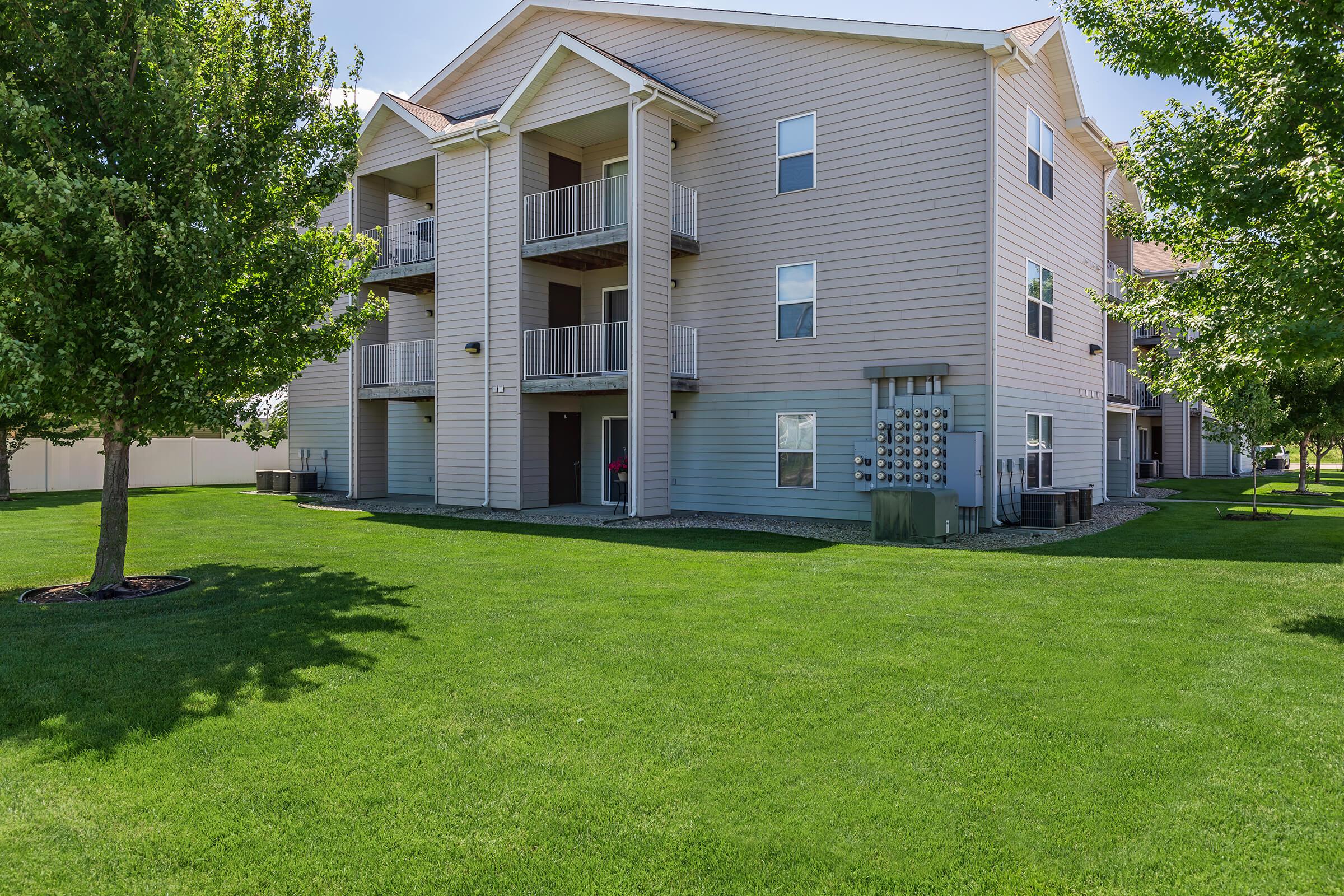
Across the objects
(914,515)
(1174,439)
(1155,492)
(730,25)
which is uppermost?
(730,25)

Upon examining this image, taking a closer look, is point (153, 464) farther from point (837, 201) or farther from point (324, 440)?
point (837, 201)

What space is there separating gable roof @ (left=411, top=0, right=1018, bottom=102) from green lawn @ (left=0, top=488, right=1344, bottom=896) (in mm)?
9680

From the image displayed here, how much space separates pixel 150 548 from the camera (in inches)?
473

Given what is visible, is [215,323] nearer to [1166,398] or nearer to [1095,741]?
A: [1095,741]

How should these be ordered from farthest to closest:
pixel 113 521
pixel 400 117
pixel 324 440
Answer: pixel 324 440, pixel 400 117, pixel 113 521

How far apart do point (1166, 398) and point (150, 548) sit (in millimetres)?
35085

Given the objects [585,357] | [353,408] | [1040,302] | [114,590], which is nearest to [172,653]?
[114,590]

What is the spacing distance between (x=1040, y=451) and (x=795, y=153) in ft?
25.3

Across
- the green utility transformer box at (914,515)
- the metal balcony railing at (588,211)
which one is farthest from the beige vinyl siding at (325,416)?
the green utility transformer box at (914,515)

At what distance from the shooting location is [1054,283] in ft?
56.6

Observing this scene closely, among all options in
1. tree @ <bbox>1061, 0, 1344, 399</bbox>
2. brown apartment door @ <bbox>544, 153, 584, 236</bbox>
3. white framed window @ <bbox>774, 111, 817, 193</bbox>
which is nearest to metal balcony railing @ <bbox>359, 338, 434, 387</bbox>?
brown apartment door @ <bbox>544, 153, 584, 236</bbox>

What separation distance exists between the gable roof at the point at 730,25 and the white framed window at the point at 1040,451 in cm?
689

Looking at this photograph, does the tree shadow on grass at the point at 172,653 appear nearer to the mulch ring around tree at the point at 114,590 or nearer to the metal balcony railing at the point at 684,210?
the mulch ring around tree at the point at 114,590

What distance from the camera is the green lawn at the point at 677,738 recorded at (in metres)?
3.37
